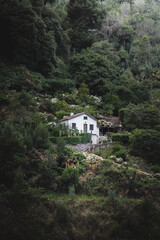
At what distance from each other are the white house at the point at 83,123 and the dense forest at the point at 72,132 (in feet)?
6.05

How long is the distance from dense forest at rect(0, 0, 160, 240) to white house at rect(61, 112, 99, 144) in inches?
72.6

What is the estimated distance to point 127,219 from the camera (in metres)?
10.5

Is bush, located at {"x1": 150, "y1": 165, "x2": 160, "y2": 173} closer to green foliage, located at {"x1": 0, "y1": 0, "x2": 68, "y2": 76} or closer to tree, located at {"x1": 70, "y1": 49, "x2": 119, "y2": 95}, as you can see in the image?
tree, located at {"x1": 70, "y1": 49, "x2": 119, "y2": 95}

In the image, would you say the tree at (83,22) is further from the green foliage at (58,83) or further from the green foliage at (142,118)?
the green foliage at (142,118)

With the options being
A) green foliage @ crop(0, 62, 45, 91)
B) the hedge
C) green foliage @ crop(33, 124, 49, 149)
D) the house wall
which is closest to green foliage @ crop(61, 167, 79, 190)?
green foliage @ crop(33, 124, 49, 149)

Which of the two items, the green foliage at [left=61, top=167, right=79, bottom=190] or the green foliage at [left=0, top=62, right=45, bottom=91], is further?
the green foliage at [left=0, top=62, right=45, bottom=91]

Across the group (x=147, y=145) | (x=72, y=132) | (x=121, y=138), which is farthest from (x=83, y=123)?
(x=147, y=145)

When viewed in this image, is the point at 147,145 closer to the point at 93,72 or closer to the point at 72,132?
the point at 72,132

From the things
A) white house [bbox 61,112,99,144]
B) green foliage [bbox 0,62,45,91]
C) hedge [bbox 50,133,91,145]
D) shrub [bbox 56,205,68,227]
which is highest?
green foliage [bbox 0,62,45,91]

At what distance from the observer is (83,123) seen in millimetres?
28172

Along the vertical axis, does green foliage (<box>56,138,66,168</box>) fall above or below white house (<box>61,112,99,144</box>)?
below

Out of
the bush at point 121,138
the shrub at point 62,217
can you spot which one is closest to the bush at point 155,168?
the bush at point 121,138

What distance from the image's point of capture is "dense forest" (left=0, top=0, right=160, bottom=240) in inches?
405

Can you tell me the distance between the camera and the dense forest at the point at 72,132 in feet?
33.7
